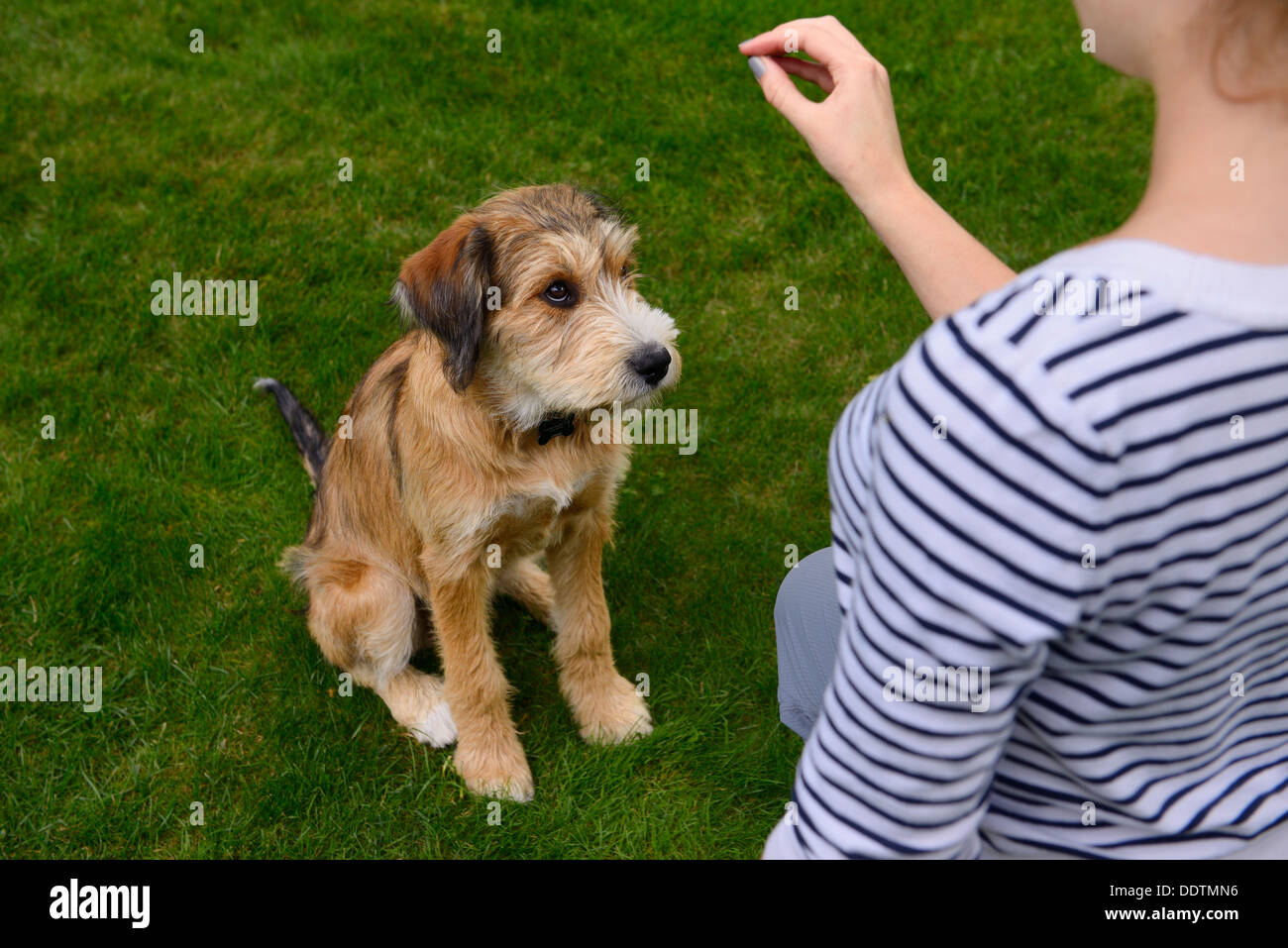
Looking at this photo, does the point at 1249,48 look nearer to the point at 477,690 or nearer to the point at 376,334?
the point at 477,690

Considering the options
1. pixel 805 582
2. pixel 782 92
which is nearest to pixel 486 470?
pixel 805 582

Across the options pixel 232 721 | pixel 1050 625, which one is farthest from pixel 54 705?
pixel 1050 625

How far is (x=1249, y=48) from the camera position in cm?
125

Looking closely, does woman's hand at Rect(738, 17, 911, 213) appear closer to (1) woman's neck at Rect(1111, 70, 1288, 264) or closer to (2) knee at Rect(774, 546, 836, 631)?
(1) woman's neck at Rect(1111, 70, 1288, 264)

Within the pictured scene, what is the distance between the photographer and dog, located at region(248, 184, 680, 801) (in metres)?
3.08

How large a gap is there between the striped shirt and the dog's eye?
1823 millimetres

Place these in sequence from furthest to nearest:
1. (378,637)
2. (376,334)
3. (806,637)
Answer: (376,334), (378,637), (806,637)

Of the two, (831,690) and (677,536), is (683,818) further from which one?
(831,690)

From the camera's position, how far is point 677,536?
177 inches

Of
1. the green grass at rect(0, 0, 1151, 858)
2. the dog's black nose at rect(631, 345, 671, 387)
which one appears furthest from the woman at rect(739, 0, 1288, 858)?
the green grass at rect(0, 0, 1151, 858)

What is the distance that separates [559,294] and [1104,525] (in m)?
2.23

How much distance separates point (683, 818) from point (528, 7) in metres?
5.30

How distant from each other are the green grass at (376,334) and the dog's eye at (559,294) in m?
1.53

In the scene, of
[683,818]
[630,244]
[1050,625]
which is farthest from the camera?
[683,818]
